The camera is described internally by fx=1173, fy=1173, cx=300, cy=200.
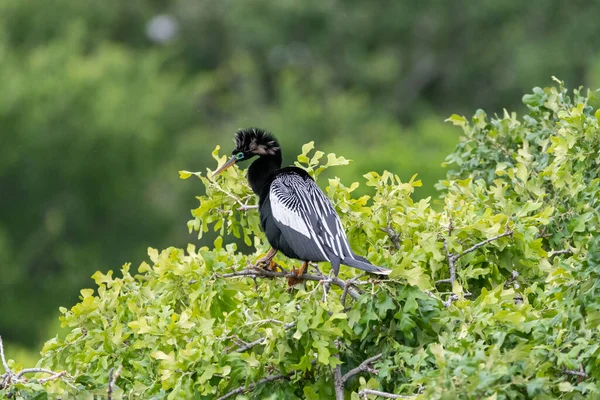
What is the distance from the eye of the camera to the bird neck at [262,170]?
21.9 feet

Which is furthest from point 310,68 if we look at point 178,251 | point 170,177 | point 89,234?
point 178,251

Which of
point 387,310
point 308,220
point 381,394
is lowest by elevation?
point 381,394

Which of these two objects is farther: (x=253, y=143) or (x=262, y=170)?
(x=253, y=143)

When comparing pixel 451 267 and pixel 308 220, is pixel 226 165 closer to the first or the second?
pixel 308 220

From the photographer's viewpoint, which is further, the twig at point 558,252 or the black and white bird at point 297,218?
the twig at point 558,252

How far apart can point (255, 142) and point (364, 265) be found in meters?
1.77

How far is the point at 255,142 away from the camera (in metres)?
7.02

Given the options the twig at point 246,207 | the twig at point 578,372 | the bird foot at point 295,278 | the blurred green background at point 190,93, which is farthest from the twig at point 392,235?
the blurred green background at point 190,93

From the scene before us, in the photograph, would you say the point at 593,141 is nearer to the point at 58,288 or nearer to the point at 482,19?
the point at 58,288

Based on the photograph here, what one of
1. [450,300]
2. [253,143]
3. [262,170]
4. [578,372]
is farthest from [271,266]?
[578,372]

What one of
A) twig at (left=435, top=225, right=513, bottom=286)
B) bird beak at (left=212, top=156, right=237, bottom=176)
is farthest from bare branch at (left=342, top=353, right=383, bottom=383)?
bird beak at (left=212, top=156, right=237, bottom=176)

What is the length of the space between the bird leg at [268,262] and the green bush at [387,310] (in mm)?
104

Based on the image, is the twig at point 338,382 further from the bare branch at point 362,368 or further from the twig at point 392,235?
the twig at point 392,235

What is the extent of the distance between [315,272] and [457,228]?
89cm
